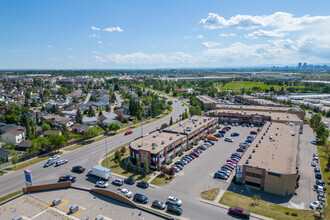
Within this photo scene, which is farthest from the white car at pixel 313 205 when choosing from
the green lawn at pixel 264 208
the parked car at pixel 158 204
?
the parked car at pixel 158 204

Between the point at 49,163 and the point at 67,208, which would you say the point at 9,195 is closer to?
the point at 49,163

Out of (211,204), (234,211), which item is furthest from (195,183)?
(234,211)

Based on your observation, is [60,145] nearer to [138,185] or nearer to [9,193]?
[9,193]

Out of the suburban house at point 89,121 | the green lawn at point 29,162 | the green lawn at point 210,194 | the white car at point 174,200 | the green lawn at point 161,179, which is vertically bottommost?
the green lawn at point 29,162

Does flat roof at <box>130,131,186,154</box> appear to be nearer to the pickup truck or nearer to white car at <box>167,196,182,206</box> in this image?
white car at <box>167,196,182,206</box>

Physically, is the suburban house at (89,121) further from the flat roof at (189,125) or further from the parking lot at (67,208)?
the parking lot at (67,208)

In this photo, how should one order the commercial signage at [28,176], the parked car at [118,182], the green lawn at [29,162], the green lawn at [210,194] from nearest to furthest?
the green lawn at [210,194] → the commercial signage at [28,176] → the parked car at [118,182] → the green lawn at [29,162]

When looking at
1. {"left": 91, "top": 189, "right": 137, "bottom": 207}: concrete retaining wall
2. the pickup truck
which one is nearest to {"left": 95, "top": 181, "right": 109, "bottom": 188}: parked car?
{"left": 91, "top": 189, "right": 137, "bottom": 207}: concrete retaining wall

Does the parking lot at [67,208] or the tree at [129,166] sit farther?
the tree at [129,166]
